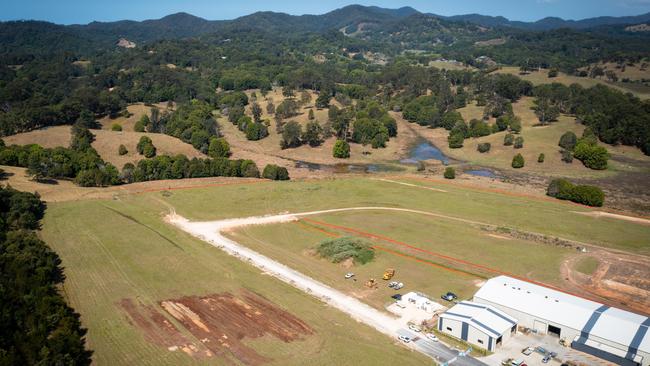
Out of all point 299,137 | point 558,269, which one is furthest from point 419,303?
point 299,137

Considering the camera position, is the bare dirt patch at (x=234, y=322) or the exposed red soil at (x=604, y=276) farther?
the exposed red soil at (x=604, y=276)

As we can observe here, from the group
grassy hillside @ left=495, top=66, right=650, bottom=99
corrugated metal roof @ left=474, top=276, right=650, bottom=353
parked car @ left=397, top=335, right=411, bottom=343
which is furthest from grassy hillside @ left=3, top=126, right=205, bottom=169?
grassy hillside @ left=495, top=66, right=650, bottom=99

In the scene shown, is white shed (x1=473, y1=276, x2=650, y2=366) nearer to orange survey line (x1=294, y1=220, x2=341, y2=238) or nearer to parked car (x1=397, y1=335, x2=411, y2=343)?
parked car (x1=397, y1=335, x2=411, y2=343)

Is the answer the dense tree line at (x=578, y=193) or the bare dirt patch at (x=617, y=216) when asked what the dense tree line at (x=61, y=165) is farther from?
the bare dirt patch at (x=617, y=216)

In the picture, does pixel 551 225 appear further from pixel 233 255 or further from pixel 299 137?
pixel 299 137

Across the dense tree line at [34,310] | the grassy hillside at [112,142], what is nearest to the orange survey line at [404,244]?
the dense tree line at [34,310]

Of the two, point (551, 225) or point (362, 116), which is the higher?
point (362, 116)
